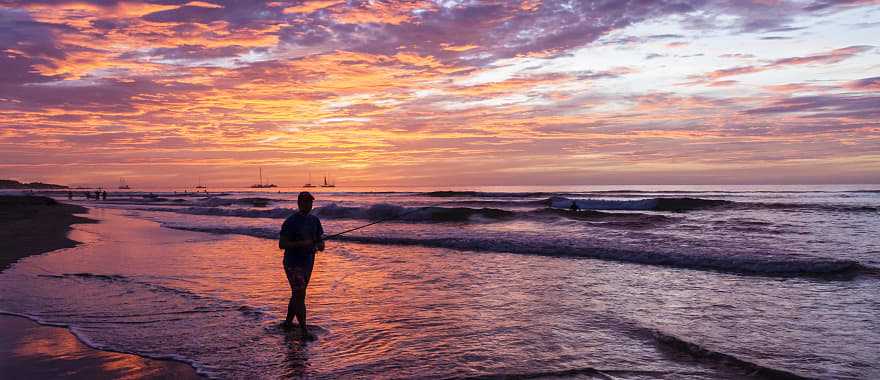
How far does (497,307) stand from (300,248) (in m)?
3.24

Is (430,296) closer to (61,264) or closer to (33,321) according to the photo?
(33,321)

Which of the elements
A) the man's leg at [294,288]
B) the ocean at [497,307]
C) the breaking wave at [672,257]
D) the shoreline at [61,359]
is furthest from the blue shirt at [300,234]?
the breaking wave at [672,257]

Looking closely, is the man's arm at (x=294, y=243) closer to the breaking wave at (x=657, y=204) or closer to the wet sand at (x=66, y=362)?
the wet sand at (x=66, y=362)

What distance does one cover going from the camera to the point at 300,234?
742cm

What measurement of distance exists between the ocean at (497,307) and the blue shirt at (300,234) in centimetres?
99

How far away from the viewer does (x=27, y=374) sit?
5.40 m

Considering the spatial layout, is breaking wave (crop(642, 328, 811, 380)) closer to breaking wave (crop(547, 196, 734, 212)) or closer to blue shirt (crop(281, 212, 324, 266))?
blue shirt (crop(281, 212, 324, 266))

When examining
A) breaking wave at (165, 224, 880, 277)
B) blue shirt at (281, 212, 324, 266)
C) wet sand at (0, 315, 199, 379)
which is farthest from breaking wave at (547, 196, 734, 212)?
wet sand at (0, 315, 199, 379)

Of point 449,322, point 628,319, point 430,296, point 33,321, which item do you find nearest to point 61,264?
point 33,321

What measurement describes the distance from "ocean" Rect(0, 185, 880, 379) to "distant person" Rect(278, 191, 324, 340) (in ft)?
1.49

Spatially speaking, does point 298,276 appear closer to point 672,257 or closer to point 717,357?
point 717,357

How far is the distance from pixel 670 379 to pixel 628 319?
2540mm

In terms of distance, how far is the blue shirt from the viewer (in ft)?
24.3

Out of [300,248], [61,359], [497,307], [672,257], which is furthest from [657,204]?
[61,359]
